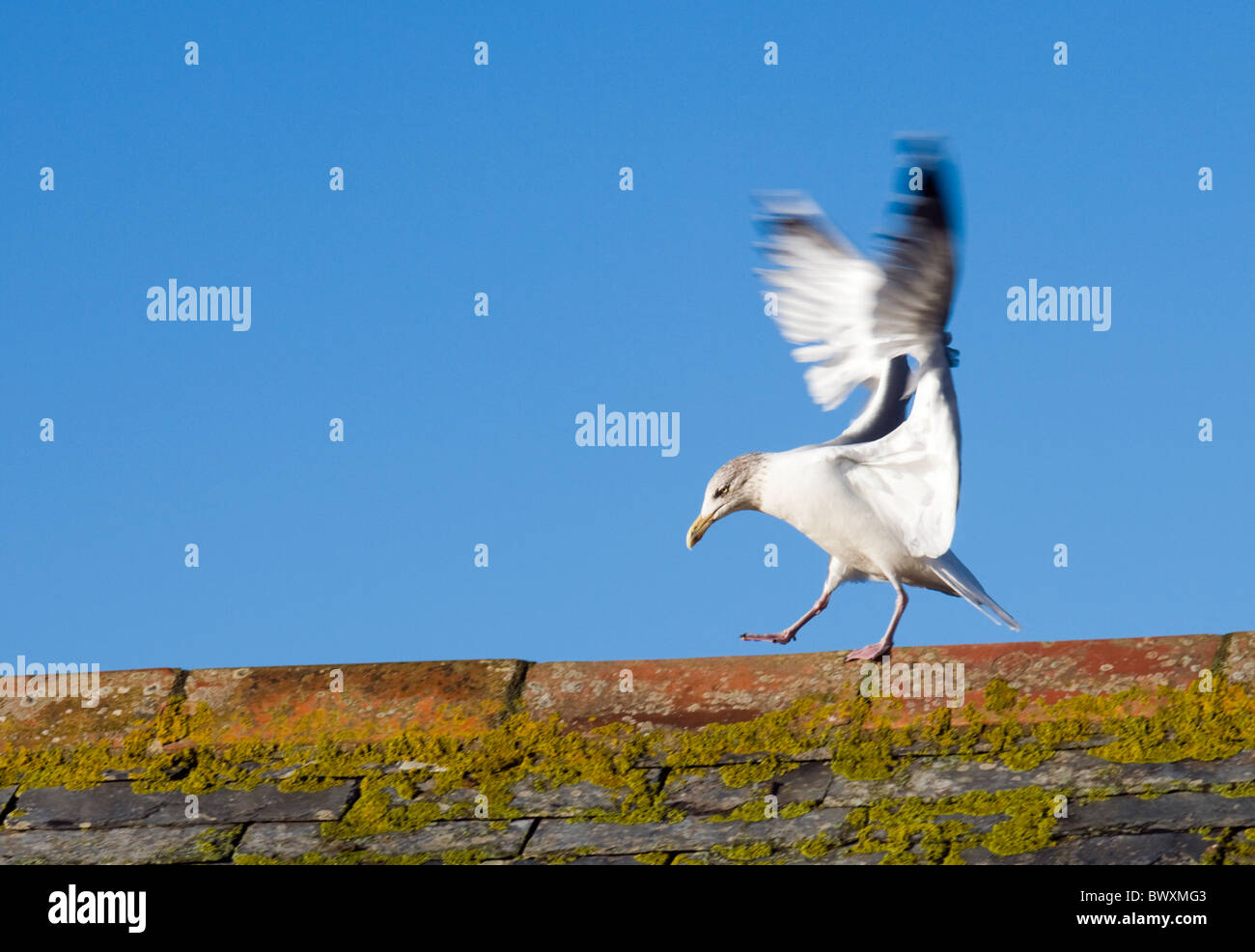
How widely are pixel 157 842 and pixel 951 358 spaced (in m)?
3.04

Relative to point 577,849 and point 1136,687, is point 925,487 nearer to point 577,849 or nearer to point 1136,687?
point 1136,687

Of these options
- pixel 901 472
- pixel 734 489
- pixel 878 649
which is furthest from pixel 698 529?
pixel 878 649

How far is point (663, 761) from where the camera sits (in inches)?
161

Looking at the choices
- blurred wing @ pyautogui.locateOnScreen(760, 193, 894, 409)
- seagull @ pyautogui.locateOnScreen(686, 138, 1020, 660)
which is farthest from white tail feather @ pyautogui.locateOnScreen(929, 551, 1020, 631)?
blurred wing @ pyautogui.locateOnScreen(760, 193, 894, 409)

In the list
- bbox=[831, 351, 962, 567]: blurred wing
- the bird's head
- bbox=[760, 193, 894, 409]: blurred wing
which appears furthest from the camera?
bbox=[760, 193, 894, 409]: blurred wing

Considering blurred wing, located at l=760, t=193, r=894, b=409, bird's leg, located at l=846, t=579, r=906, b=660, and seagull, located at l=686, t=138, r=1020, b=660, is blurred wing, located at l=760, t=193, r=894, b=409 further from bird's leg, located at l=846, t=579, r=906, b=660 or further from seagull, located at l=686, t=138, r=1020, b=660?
bird's leg, located at l=846, t=579, r=906, b=660

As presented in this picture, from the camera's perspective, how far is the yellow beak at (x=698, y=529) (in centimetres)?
567

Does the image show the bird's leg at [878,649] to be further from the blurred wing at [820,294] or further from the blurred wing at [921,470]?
the blurred wing at [820,294]

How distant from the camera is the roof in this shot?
3637 millimetres

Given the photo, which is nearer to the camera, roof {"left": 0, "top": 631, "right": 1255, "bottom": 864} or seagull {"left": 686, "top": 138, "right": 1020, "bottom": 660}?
roof {"left": 0, "top": 631, "right": 1255, "bottom": 864}

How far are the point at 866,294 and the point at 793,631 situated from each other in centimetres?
141

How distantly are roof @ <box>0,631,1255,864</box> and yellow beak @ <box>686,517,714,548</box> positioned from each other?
1.24 meters
